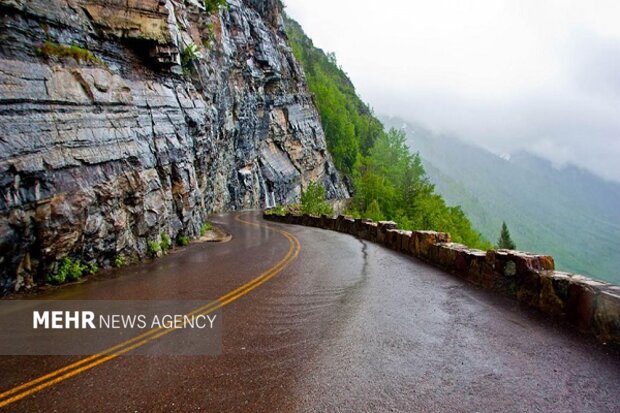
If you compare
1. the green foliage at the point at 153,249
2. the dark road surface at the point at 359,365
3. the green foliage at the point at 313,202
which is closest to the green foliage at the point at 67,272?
the dark road surface at the point at 359,365

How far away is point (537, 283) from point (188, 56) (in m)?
19.5

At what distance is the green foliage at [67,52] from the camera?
1098cm

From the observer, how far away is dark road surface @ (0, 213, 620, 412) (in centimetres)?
417

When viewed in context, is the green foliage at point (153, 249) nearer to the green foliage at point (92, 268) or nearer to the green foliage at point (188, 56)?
the green foliage at point (92, 268)

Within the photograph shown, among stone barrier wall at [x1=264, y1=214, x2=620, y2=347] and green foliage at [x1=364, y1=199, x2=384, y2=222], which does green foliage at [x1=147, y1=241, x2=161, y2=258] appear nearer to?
stone barrier wall at [x1=264, y1=214, x2=620, y2=347]

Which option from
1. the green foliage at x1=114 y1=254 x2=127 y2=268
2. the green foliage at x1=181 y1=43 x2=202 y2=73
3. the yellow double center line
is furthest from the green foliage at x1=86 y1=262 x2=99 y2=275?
the green foliage at x1=181 y1=43 x2=202 y2=73

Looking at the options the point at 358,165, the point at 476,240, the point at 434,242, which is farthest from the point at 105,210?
the point at 358,165

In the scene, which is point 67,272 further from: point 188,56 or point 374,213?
point 374,213

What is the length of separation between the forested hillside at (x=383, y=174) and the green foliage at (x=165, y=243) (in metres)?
31.8

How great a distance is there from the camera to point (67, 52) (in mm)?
11828

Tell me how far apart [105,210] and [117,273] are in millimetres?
2034

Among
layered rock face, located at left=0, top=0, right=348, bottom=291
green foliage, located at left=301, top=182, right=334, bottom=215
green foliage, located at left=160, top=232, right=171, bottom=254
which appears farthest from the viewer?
green foliage, located at left=301, top=182, right=334, bottom=215

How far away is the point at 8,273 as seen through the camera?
8.48 m

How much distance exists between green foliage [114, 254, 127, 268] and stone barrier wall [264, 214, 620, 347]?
9835mm
